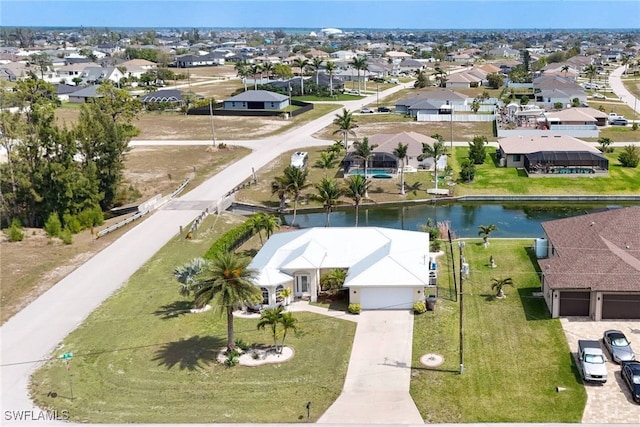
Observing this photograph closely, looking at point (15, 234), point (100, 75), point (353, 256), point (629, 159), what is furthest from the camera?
point (100, 75)

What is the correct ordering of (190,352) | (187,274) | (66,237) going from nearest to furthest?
(190,352)
(187,274)
(66,237)

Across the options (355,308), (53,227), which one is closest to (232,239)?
(355,308)

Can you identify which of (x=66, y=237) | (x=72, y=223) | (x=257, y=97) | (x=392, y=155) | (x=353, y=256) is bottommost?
(x=66, y=237)

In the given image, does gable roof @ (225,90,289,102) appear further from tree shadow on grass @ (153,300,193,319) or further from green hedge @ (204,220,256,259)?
tree shadow on grass @ (153,300,193,319)

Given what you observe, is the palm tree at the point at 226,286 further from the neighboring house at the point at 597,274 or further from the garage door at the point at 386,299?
the neighboring house at the point at 597,274

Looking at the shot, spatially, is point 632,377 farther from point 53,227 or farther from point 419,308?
point 53,227

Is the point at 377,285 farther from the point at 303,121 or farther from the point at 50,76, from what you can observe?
the point at 50,76

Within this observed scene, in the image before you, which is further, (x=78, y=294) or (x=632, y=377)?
(x=78, y=294)
